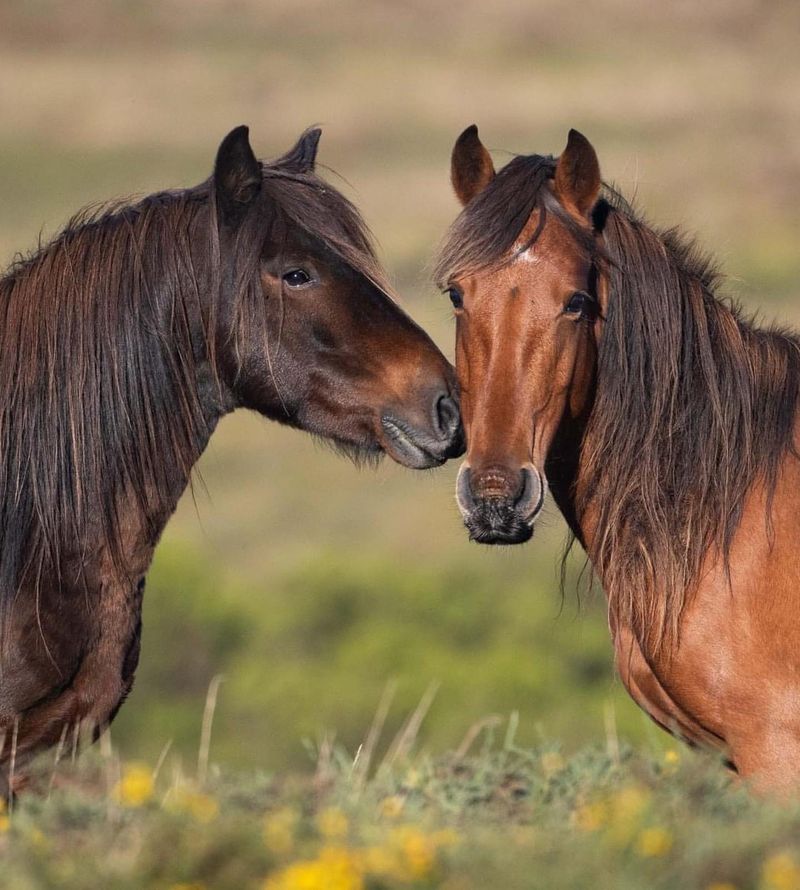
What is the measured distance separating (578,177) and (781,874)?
8.95 ft

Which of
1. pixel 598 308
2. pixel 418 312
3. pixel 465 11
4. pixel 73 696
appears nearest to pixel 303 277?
pixel 598 308

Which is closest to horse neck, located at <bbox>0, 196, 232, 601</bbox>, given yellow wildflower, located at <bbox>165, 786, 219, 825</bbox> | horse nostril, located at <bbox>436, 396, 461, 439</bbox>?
horse nostril, located at <bbox>436, 396, 461, 439</bbox>

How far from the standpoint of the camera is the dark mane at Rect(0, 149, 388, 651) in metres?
4.70

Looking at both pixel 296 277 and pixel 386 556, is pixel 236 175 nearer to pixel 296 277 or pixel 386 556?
pixel 296 277

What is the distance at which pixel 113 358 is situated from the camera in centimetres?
481

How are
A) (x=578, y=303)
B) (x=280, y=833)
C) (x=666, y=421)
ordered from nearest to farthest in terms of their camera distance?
1. (x=280, y=833)
2. (x=578, y=303)
3. (x=666, y=421)

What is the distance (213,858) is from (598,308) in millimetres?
2513

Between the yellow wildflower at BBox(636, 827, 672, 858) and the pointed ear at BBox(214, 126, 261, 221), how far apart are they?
2826 mm

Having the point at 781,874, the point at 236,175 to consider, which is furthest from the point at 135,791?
the point at 236,175

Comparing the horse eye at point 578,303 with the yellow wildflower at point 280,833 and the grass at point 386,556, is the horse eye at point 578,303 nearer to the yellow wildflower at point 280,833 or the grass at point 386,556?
the grass at point 386,556

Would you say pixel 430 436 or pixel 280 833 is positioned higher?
pixel 430 436

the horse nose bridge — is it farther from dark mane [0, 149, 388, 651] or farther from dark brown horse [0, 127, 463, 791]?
dark mane [0, 149, 388, 651]

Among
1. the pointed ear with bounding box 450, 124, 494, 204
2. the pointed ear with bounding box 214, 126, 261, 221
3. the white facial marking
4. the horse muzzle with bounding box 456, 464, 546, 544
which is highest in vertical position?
the pointed ear with bounding box 450, 124, 494, 204

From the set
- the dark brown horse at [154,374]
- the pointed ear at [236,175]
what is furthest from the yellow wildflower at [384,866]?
the pointed ear at [236,175]
